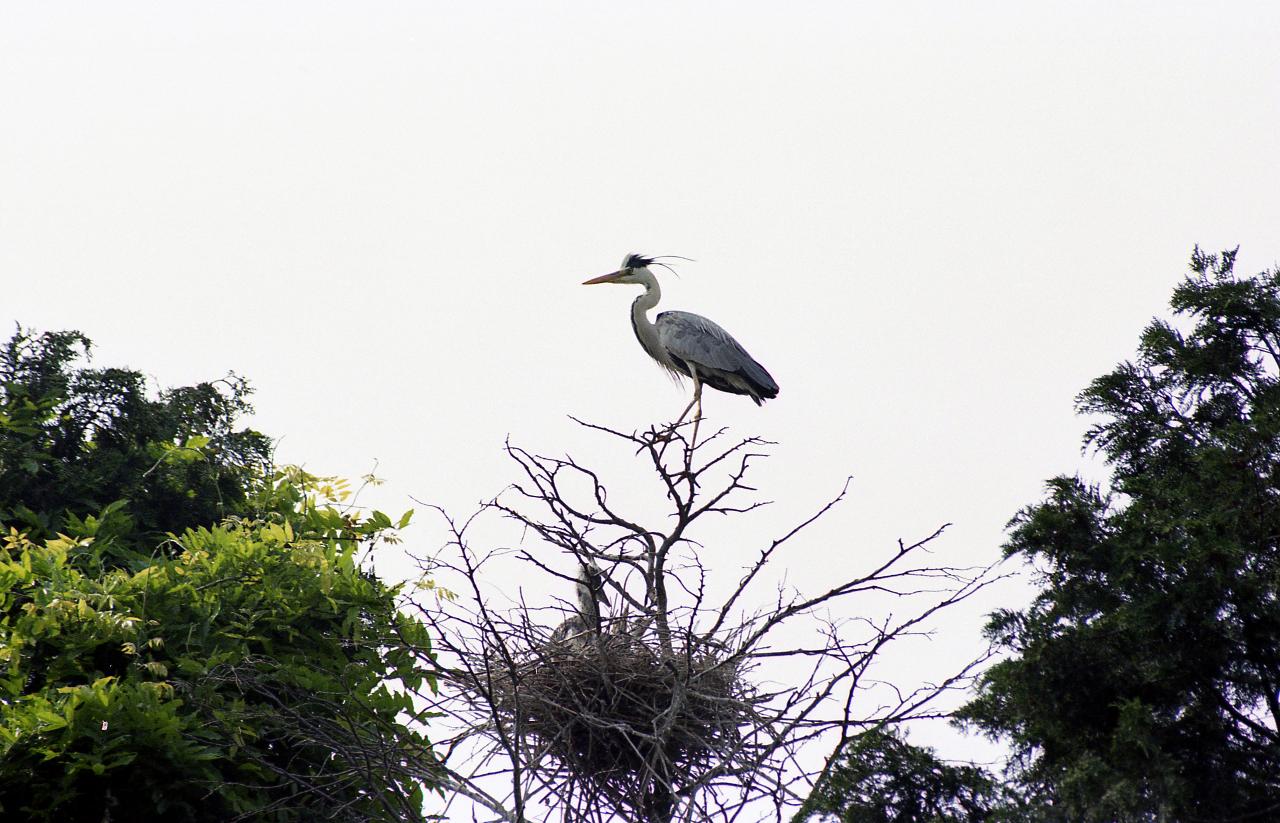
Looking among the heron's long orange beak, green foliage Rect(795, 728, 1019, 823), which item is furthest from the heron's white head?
green foliage Rect(795, 728, 1019, 823)

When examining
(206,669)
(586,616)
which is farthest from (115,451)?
(586,616)

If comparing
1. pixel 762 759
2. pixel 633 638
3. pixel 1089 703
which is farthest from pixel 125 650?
pixel 1089 703

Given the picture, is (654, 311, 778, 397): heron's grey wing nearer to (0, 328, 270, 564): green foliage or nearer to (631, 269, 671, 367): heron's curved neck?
(631, 269, 671, 367): heron's curved neck

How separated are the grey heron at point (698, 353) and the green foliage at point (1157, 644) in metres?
2.22

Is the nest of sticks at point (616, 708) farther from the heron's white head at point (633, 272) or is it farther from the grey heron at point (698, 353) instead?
the heron's white head at point (633, 272)

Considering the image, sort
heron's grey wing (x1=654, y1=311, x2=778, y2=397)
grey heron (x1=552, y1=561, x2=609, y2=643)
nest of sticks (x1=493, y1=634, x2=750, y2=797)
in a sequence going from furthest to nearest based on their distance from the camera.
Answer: heron's grey wing (x1=654, y1=311, x2=778, y2=397) → grey heron (x1=552, y1=561, x2=609, y2=643) → nest of sticks (x1=493, y1=634, x2=750, y2=797)

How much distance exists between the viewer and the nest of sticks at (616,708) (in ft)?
18.3

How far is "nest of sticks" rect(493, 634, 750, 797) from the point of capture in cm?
558

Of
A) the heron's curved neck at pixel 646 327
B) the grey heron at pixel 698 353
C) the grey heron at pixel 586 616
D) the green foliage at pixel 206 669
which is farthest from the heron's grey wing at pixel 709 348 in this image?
the grey heron at pixel 586 616

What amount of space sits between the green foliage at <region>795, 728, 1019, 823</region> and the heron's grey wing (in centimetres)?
300

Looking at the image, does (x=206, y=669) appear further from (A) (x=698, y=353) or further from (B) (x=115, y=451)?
(A) (x=698, y=353)

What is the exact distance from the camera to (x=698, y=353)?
33.4 ft

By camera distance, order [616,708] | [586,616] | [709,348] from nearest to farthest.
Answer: [616,708]
[586,616]
[709,348]

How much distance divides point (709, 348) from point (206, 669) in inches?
191
